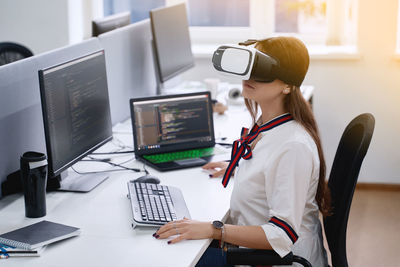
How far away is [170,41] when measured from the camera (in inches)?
125

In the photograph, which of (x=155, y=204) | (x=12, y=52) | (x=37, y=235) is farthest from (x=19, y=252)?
(x=12, y=52)

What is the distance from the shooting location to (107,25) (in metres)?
3.02

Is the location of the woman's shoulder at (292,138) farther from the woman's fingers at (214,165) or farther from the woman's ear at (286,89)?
the woman's fingers at (214,165)

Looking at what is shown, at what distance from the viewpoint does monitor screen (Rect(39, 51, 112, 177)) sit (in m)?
1.77

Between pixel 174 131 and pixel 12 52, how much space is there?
1537 millimetres

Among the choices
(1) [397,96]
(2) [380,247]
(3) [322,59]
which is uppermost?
(3) [322,59]

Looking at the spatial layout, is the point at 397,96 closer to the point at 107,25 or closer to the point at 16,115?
the point at 107,25

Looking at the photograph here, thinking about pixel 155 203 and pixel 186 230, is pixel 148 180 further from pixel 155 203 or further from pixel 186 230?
pixel 186 230

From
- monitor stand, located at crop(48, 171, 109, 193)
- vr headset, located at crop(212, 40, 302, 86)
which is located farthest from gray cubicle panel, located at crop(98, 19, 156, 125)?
vr headset, located at crop(212, 40, 302, 86)

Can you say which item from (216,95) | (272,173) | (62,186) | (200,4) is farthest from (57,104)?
(200,4)

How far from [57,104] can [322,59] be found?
97.6 inches

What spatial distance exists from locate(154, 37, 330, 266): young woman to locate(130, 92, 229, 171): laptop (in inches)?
21.1

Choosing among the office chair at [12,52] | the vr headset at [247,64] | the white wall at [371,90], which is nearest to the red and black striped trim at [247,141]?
the vr headset at [247,64]

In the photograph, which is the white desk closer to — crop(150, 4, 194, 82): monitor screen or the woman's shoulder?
the woman's shoulder
